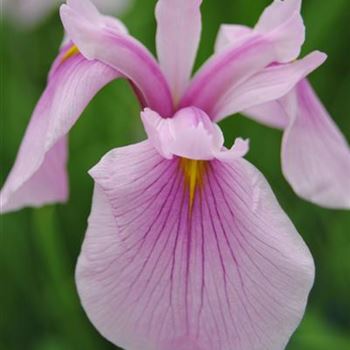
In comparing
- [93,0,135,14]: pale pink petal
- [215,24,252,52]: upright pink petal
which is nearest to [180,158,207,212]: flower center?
[215,24,252,52]: upright pink petal

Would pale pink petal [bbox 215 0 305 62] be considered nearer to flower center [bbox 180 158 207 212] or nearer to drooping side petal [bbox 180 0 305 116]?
drooping side petal [bbox 180 0 305 116]

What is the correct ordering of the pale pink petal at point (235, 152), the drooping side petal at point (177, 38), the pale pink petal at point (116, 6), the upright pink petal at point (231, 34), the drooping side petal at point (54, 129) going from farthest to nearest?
the pale pink petal at point (116, 6) → the upright pink petal at point (231, 34) → the drooping side petal at point (177, 38) → the drooping side petal at point (54, 129) → the pale pink petal at point (235, 152)

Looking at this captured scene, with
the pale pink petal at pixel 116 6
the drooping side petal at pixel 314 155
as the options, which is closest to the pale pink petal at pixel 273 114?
the drooping side petal at pixel 314 155

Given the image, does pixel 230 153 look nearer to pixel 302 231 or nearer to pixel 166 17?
pixel 166 17

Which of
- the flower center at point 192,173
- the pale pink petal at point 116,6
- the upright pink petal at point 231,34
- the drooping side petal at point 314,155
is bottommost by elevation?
the pale pink petal at point 116,6

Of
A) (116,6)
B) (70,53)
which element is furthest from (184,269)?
(116,6)

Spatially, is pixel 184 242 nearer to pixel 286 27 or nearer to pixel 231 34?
pixel 286 27

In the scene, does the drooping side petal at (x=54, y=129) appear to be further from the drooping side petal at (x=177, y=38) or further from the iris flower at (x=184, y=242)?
the drooping side petal at (x=177, y=38)
